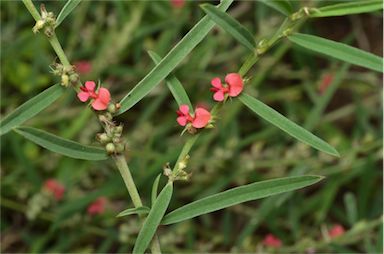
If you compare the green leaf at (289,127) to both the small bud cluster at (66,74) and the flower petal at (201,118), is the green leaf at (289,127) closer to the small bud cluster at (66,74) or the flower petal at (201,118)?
the flower petal at (201,118)

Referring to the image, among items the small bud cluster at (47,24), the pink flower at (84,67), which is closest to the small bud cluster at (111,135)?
the small bud cluster at (47,24)

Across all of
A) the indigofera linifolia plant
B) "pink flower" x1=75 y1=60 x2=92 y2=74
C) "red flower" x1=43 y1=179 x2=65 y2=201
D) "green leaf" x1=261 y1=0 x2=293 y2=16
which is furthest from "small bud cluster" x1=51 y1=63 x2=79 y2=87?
"pink flower" x1=75 y1=60 x2=92 y2=74

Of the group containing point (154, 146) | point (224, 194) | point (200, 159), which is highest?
point (154, 146)

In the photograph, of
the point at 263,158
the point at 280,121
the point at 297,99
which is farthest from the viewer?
the point at 297,99

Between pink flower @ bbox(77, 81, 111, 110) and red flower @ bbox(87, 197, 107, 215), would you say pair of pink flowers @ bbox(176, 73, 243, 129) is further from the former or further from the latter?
red flower @ bbox(87, 197, 107, 215)

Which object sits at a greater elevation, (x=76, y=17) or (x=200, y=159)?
(x=76, y=17)

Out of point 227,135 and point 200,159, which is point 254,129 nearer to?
point 227,135

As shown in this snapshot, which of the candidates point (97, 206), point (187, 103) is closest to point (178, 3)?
point (97, 206)

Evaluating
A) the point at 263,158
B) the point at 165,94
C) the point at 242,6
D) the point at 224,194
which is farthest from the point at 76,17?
the point at 224,194
